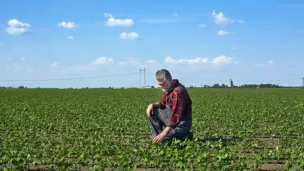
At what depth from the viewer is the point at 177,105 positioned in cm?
934

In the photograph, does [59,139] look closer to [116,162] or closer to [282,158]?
[116,162]

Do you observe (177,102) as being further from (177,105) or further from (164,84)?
(164,84)

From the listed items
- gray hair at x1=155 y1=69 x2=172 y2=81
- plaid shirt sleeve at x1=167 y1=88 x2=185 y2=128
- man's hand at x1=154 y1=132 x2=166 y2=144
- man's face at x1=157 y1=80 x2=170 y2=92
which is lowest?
man's hand at x1=154 y1=132 x2=166 y2=144

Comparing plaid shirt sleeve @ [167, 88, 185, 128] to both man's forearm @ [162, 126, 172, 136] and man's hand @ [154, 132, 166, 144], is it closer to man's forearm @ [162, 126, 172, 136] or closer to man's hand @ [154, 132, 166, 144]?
man's forearm @ [162, 126, 172, 136]

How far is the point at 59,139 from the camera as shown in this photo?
1073 cm

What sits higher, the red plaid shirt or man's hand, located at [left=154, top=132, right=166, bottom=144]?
the red plaid shirt

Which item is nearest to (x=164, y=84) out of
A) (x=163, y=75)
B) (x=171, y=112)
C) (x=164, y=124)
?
(x=163, y=75)

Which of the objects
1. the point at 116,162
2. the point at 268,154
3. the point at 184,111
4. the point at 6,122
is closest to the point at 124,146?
the point at 184,111

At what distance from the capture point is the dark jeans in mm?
9461

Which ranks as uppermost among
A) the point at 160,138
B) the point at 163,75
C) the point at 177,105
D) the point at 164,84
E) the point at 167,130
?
the point at 163,75

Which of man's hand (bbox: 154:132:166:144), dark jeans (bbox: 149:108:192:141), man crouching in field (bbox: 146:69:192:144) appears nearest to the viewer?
man's hand (bbox: 154:132:166:144)

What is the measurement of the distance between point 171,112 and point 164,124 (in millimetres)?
362

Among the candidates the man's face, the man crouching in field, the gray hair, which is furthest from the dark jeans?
the gray hair

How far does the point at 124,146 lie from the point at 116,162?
2184 mm
